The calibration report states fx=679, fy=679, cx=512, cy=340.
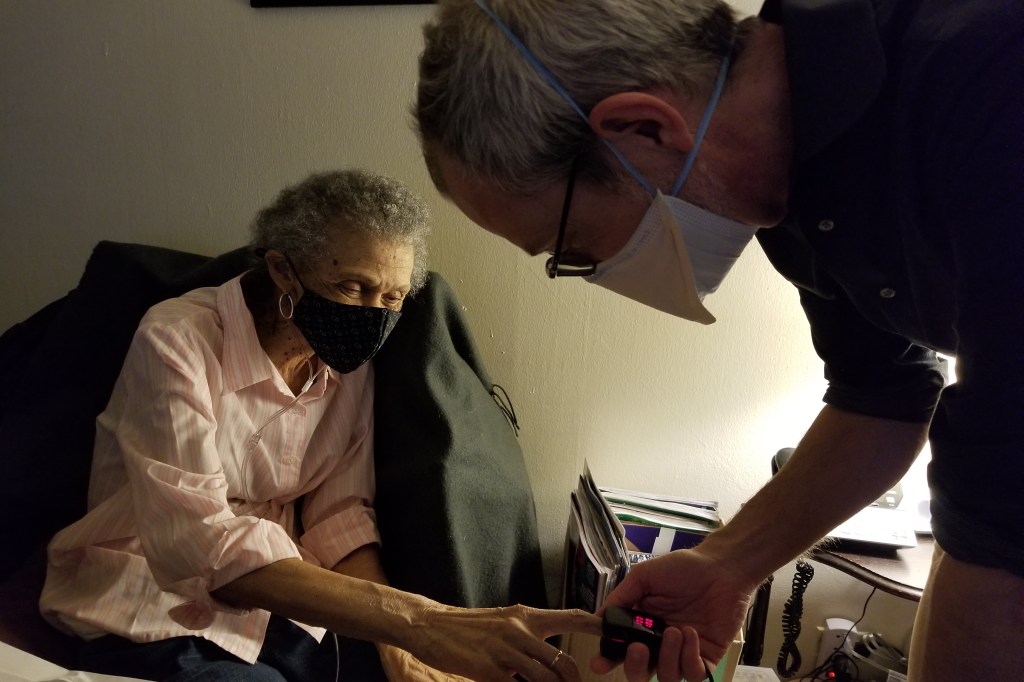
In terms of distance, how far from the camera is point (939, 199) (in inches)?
20.2

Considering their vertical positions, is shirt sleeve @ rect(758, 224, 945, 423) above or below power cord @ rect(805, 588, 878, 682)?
above

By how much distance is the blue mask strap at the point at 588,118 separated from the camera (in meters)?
0.59

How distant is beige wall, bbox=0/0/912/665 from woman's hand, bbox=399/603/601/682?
714 millimetres

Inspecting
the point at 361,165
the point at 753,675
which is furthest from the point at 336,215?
the point at 753,675

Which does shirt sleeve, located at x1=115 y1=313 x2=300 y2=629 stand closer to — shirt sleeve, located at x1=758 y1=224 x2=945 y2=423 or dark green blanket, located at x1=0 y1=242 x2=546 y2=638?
dark green blanket, located at x1=0 y1=242 x2=546 y2=638

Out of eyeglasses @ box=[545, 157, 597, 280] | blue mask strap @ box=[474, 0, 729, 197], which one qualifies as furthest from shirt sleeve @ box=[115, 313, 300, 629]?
blue mask strap @ box=[474, 0, 729, 197]

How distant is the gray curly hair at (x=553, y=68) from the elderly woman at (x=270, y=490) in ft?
1.90

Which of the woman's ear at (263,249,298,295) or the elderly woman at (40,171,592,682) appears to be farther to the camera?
the woman's ear at (263,249,298,295)

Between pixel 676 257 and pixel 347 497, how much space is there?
86 cm

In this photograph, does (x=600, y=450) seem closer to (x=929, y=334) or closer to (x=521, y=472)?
(x=521, y=472)

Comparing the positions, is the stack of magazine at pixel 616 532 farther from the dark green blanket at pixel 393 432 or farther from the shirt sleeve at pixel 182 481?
the shirt sleeve at pixel 182 481

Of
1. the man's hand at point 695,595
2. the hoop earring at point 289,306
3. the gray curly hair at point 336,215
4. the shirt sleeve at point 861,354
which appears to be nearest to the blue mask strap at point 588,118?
the shirt sleeve at point 861,354

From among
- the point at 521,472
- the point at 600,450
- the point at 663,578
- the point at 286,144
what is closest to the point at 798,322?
the point at 600,450

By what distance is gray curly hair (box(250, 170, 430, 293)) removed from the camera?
1181 millimetres
